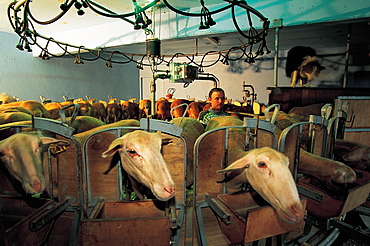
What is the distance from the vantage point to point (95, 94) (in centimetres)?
1134

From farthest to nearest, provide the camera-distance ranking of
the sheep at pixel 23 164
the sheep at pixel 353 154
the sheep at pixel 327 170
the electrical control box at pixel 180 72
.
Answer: the electrical control box at pixel 180 72
the sheep at pixel 353 154
the sheep at pixel 327 170
the sheep at pixel 23 164

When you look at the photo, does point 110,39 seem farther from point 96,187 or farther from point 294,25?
point 96,187

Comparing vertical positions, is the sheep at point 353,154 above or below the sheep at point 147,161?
below

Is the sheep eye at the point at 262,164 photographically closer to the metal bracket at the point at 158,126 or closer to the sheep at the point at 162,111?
the metal bracket at the point at 158,126

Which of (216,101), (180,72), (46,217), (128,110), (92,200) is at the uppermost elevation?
(180,72)


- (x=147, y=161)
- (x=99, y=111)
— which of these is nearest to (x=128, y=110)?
(x=99, y=111)

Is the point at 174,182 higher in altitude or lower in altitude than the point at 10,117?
lower

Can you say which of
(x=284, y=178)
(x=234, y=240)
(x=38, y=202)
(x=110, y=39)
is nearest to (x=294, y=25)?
(x=284, y=178)

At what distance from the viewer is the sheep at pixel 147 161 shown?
148cm

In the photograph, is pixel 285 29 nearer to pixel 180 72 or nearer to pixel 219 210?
pixel 180 72

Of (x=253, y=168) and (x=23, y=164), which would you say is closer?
(x=23, y=164)

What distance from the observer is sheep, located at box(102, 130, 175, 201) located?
1.48m

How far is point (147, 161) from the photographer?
61.4 inches

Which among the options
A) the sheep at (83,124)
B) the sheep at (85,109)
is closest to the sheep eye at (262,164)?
the sheep at (83,124)
